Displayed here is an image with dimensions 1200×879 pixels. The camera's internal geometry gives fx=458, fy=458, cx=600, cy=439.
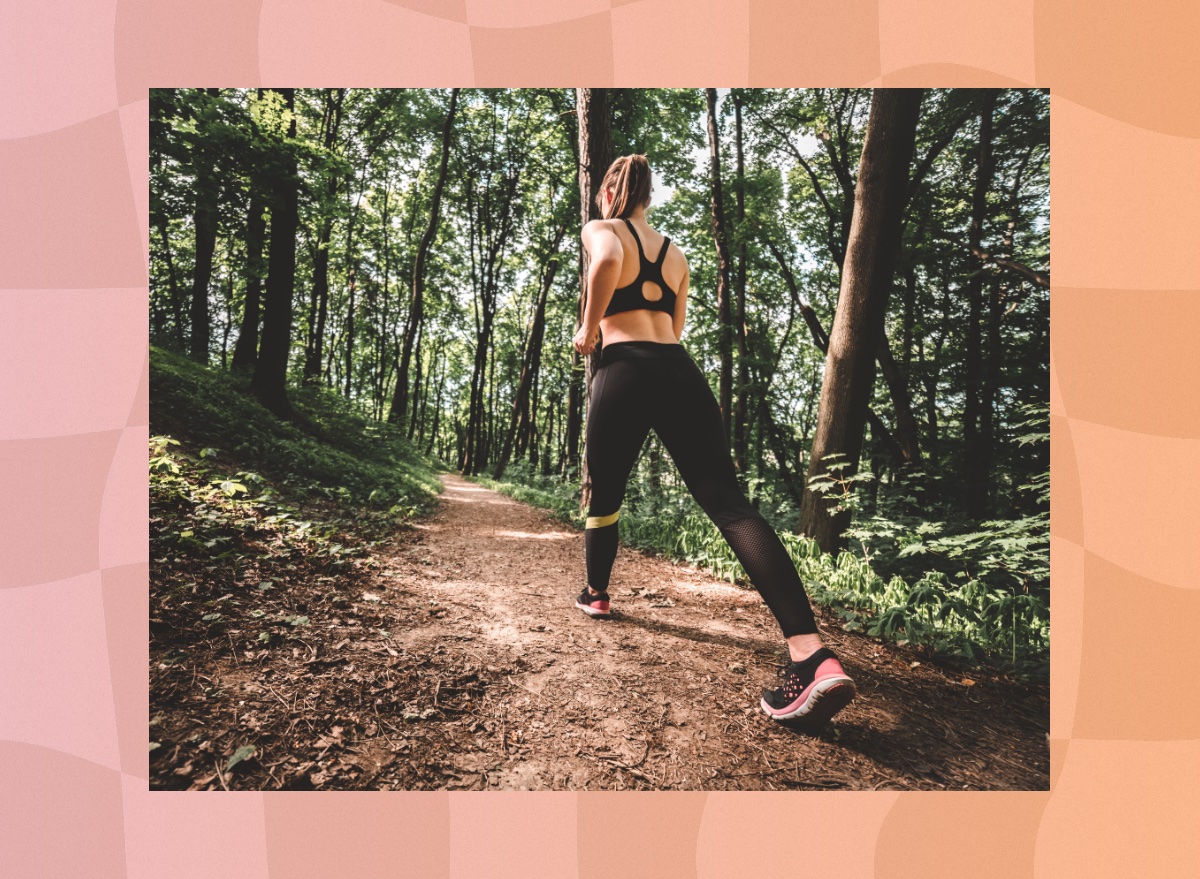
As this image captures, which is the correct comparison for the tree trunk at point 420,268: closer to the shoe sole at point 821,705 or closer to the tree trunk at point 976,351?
the tree trunk at point 976,351

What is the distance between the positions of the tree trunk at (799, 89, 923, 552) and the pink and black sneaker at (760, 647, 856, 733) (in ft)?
8.55

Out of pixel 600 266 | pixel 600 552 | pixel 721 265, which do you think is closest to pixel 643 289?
pixel 600 266

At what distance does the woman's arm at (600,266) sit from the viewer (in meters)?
2.15

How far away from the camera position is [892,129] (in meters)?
3.98

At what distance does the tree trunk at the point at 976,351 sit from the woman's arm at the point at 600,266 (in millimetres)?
6222

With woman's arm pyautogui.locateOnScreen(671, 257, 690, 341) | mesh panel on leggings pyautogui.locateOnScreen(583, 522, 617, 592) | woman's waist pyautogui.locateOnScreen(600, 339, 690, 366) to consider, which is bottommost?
mesh panel on leggings pyautogui.locateOnScreen(583, 522, 617, 592)

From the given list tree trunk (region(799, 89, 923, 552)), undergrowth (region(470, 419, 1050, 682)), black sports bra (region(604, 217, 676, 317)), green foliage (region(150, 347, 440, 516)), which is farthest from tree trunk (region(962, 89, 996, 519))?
green foliage (region(150, 347, 440, 516))

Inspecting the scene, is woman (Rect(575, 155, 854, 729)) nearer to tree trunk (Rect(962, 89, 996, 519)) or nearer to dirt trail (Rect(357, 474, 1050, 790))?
dirt trail (Rect(357, 474, 1050, 790))

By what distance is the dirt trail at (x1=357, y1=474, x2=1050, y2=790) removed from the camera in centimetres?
134

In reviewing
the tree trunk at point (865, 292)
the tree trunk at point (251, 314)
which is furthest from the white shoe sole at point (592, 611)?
the tree trunk at point (251, 314)

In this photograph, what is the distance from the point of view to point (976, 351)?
6.71 metres

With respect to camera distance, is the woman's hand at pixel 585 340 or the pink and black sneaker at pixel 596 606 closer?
the woman's hand at pixel 585 340

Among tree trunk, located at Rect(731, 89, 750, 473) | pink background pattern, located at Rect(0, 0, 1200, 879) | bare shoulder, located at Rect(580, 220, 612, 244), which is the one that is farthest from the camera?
tree trunk, located at Rect(731, 89, 750, 473)

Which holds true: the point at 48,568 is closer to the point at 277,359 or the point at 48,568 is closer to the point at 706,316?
the point at 277,359
